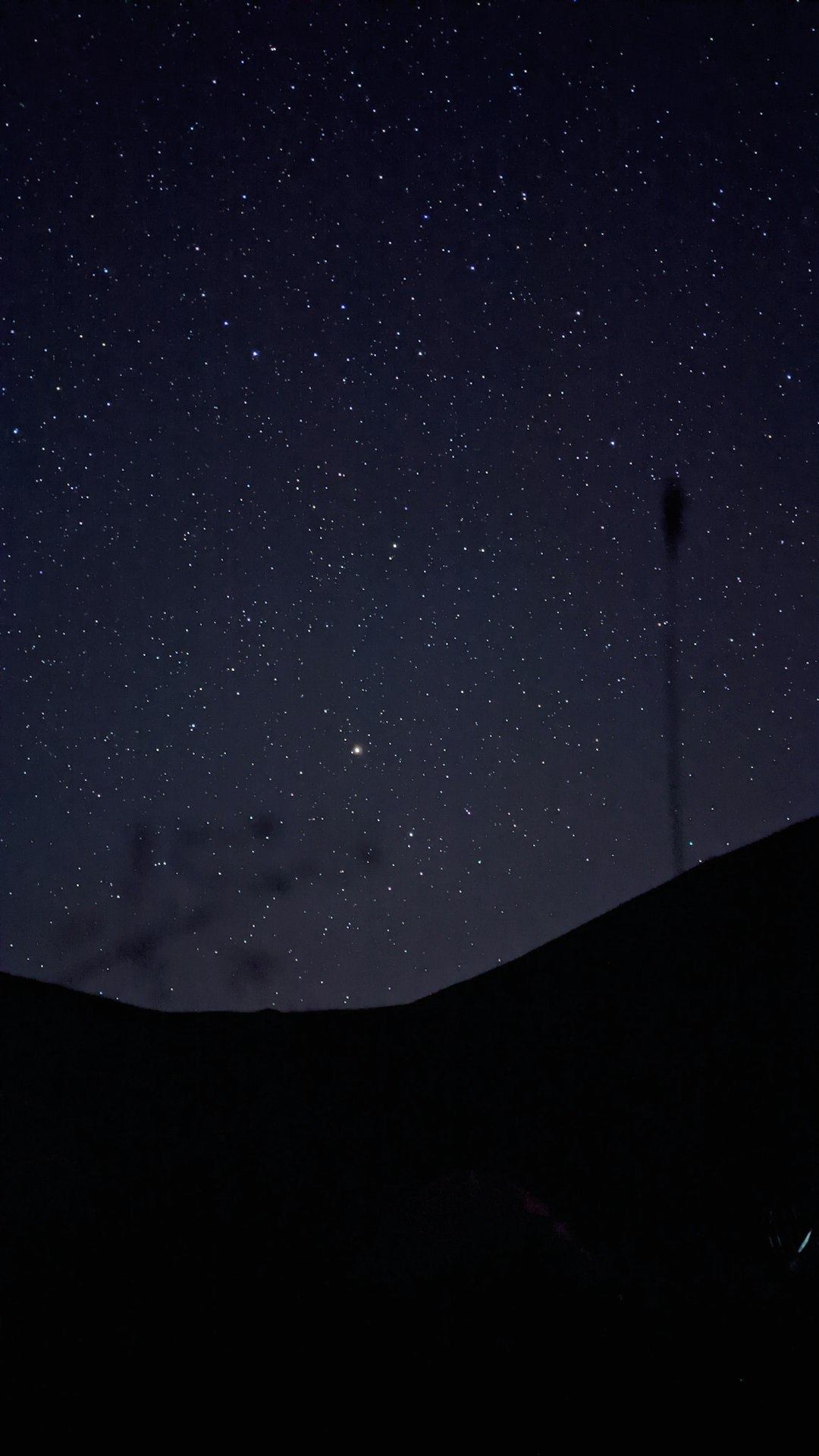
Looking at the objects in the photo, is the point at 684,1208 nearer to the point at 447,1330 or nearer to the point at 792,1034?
the point at 792,1034

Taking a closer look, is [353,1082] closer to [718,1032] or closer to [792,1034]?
[718,1032]

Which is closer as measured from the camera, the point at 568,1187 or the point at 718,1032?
the point at 568,1187

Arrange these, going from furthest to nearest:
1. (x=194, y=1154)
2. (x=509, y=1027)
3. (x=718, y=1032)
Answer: (x=509, y=1027)
(x=194, y=1154)
(x=718, y=1032)

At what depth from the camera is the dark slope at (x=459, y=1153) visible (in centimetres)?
512

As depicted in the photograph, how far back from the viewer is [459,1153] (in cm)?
888

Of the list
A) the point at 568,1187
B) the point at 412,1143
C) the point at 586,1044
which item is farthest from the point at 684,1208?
the point at 412,1143

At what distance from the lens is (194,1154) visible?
9.14 m

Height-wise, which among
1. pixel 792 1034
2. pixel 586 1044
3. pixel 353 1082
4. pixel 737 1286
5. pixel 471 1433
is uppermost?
pixel 353 1082

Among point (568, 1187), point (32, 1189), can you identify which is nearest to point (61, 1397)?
point (32, 1189)

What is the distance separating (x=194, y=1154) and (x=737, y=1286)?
575 centimetres

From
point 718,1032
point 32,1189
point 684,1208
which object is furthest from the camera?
point 718,1032

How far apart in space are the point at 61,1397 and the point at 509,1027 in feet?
21.1

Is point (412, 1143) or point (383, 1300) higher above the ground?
point (412, 1143)

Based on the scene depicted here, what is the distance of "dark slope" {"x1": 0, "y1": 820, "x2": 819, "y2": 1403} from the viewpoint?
16.8ft
